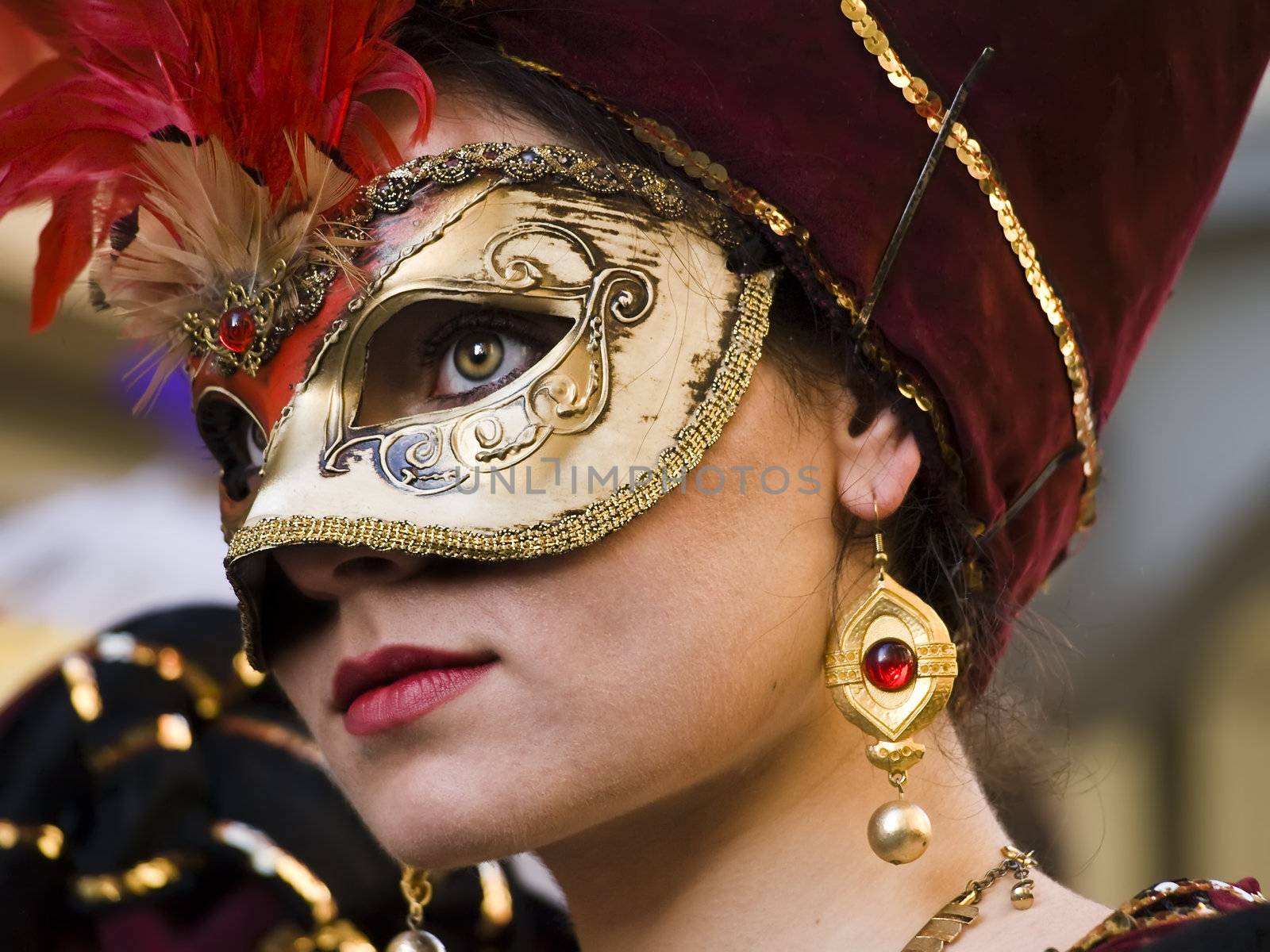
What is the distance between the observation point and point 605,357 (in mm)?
1204

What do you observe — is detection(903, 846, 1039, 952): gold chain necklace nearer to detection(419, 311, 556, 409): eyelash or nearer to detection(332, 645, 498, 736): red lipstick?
detection(332, 645, 498, 736): red lipstick

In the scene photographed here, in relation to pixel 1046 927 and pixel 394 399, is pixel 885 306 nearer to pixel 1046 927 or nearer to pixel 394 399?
pixel 394 399

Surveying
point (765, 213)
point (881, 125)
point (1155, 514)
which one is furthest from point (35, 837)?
point (1155, 514)

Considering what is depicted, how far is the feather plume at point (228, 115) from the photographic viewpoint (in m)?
1.28

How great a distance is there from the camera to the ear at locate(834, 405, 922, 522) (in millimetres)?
1272

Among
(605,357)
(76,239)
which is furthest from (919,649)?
(76,239)

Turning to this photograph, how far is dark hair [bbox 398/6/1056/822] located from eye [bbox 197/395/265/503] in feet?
1.23

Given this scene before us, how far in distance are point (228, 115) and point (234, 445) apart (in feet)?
1.02

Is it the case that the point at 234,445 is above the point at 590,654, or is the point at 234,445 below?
above

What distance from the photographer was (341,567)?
1.21 m

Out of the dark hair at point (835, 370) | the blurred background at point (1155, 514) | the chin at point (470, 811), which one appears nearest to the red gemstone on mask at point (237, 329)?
the dark hair at point (835, 370)

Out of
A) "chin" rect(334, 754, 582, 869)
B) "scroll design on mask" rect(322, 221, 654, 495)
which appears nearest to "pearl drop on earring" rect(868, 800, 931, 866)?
"chin" rect(334, 754, 582, 869)

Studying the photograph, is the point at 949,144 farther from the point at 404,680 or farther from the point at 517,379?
the point at 404,680

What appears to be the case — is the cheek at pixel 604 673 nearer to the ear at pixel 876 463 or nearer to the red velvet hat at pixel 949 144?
the ear at pixel 876 463
